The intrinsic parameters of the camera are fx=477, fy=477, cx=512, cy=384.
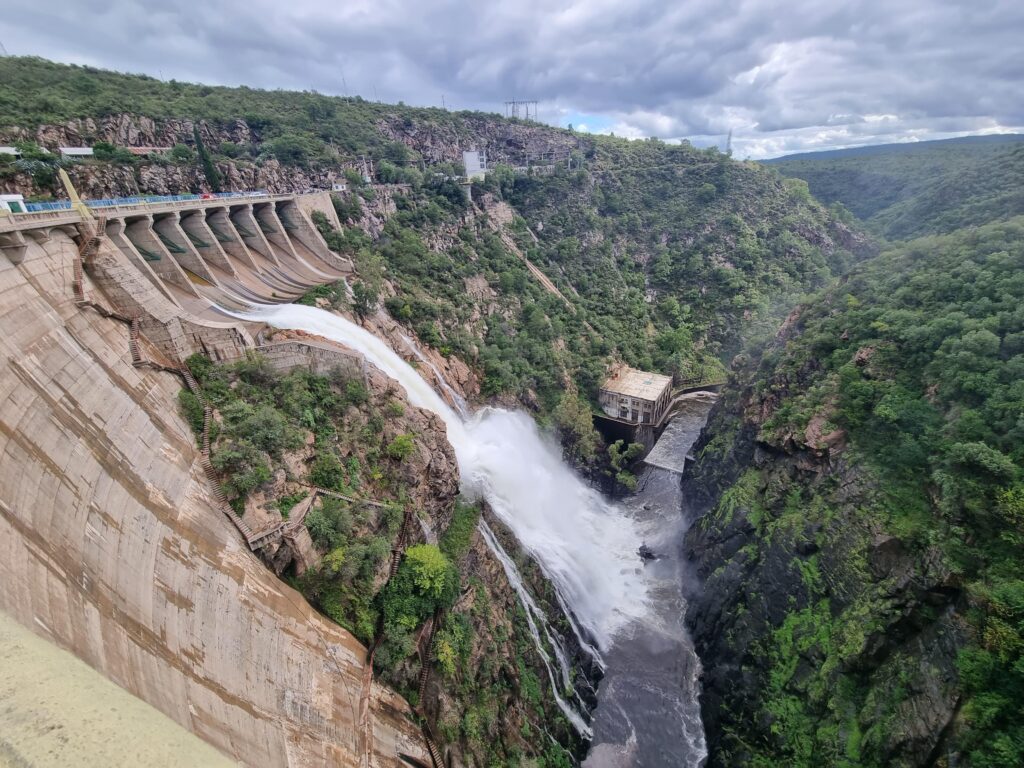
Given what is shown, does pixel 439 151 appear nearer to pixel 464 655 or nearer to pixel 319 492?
pixel 319 492

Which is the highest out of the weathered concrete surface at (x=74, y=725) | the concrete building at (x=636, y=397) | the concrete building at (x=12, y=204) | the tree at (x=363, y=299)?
the concrete building at (x=12, y=204)

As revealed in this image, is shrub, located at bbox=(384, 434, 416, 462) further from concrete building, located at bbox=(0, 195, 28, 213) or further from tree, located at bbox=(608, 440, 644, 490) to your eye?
tree, located at bbox=(608, 440, 644, 490)

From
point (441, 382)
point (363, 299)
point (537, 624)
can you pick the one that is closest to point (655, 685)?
point (537, 624)

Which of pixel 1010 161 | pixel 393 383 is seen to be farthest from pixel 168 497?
pixel 1010 161

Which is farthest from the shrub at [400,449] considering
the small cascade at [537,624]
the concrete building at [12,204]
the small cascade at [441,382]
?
the concrete building at [12,204]

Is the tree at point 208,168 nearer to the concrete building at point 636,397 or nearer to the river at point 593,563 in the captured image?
the river at point 593,563

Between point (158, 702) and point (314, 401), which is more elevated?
point (314, 401)

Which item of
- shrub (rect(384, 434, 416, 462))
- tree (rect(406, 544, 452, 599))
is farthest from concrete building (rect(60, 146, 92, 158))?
tree (rect(406, 544, 452, 599))
